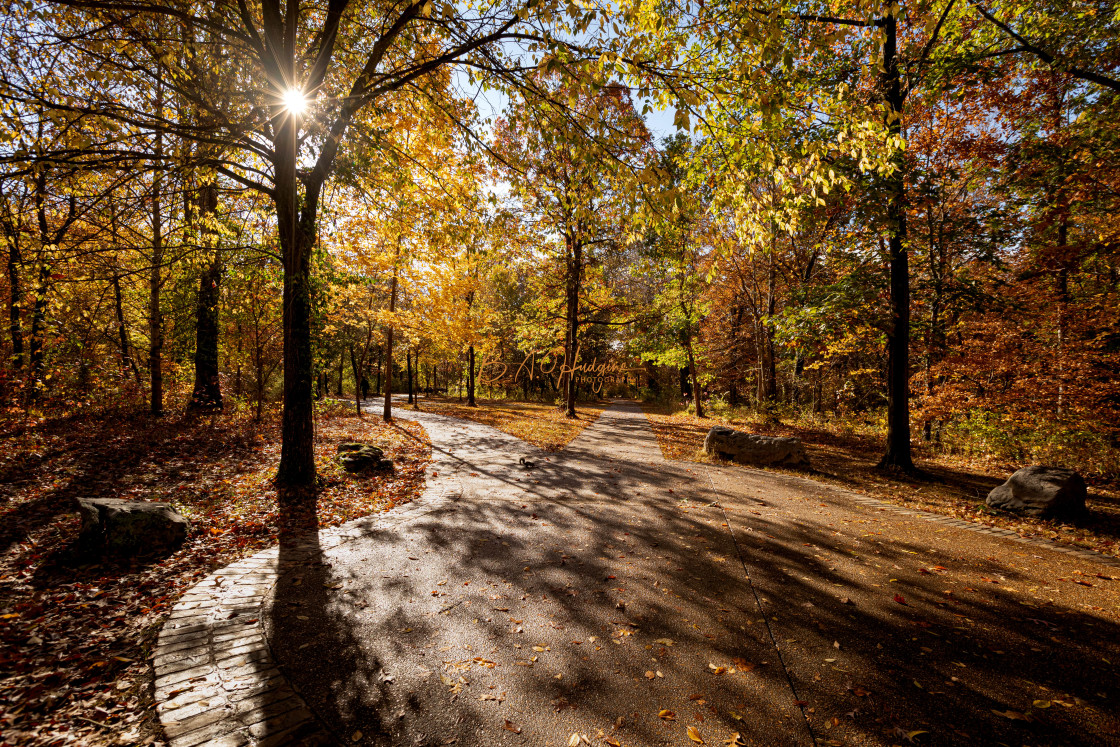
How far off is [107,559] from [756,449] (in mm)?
11044

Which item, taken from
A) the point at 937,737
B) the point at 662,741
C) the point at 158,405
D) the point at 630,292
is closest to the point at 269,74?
the point at 662,741

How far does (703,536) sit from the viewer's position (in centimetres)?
507

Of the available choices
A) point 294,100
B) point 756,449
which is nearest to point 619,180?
point 294,100

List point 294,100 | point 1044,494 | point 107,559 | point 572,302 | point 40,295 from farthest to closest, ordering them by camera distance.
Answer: point 572,302, point 40,295, point 1044,494, point 294,100, point 107,559

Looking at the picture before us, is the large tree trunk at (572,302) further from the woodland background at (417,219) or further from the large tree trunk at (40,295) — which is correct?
the large tree trunk at (40,295)

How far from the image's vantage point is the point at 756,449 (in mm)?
9539

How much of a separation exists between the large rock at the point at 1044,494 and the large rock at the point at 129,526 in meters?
11.5

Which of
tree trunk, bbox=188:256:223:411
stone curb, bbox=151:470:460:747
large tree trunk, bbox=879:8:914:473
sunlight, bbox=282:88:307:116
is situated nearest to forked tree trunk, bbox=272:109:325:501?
sunlight, bbox=282:88:307:116

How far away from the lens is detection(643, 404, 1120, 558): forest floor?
17.7 ft

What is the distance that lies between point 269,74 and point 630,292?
2814 cm

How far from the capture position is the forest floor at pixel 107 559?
229cm

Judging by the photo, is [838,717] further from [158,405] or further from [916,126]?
[916,126]

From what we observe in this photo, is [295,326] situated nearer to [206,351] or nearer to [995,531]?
[206,351]

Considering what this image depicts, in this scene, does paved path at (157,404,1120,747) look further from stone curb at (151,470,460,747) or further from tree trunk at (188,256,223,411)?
tree trunk at (188,256,223,411)
